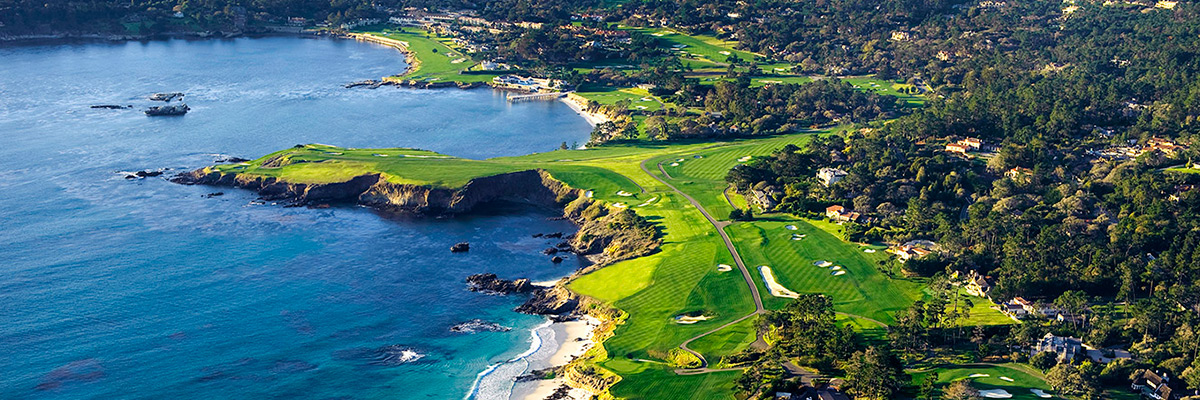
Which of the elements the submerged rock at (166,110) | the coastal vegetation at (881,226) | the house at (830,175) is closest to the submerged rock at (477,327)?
the coastal vegetation at (881,226)

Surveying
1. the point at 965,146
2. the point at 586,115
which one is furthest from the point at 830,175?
the point at 586,115

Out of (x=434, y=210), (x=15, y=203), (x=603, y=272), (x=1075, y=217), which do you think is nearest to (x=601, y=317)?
(x=603, y=272)

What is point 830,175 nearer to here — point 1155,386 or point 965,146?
point 965,146

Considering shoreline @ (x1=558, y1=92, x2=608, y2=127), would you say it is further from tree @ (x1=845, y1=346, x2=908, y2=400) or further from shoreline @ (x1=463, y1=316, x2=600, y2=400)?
tree @ (x1=845, y1=346, x2=908, y2=400)

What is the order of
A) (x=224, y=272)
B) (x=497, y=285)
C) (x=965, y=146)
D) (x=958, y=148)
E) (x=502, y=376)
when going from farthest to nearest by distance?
(x=965, y=146)
(x=958, y=148)
(x=224, y=272)
(x=497, y=285)
(x=502, y=376)

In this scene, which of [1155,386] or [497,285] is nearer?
[1155,386]

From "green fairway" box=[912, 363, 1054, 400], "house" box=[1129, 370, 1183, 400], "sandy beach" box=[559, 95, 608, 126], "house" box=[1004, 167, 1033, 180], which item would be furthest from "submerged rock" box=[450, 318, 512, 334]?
"sandy beach" box=[559, 95, 608, 126]
